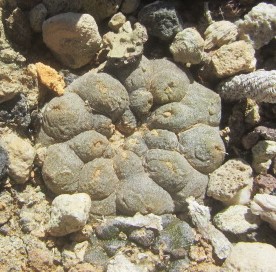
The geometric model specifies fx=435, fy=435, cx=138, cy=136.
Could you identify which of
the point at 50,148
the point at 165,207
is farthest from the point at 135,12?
the point at 165,207

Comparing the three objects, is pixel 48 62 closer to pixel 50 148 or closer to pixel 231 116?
pixel 50 148

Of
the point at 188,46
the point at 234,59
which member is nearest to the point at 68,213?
the point at 188,46

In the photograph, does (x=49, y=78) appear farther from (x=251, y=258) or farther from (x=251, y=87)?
(x=251, y=258)

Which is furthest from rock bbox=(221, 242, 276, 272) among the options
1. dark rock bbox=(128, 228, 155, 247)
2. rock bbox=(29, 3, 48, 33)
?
rock bbox=(29, 3, 48, 33)

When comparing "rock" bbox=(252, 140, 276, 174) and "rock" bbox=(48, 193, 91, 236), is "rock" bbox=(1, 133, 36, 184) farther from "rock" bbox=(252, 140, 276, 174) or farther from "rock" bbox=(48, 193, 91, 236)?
"rock" bbox=(252, 140, 276, 174)

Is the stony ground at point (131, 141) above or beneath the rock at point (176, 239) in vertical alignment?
above

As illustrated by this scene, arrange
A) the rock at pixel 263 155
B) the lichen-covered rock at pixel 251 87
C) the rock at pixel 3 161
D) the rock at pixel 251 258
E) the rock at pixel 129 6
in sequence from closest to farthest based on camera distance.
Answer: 1. the rock at pixel 251 258
2. the rock at pixel 3 161
3. the lichen-covered rock at pixel 251 87
4. the rock at pixel 263 155
5. the rock at pixel 129 6

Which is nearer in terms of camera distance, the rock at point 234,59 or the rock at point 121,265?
the rock at point 121,265

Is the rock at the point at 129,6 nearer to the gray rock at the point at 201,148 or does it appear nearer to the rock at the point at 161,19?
the rock at the point at 161,19

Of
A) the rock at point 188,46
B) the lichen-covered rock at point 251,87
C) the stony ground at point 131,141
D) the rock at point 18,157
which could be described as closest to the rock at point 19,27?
the stony ground at point 131,141
